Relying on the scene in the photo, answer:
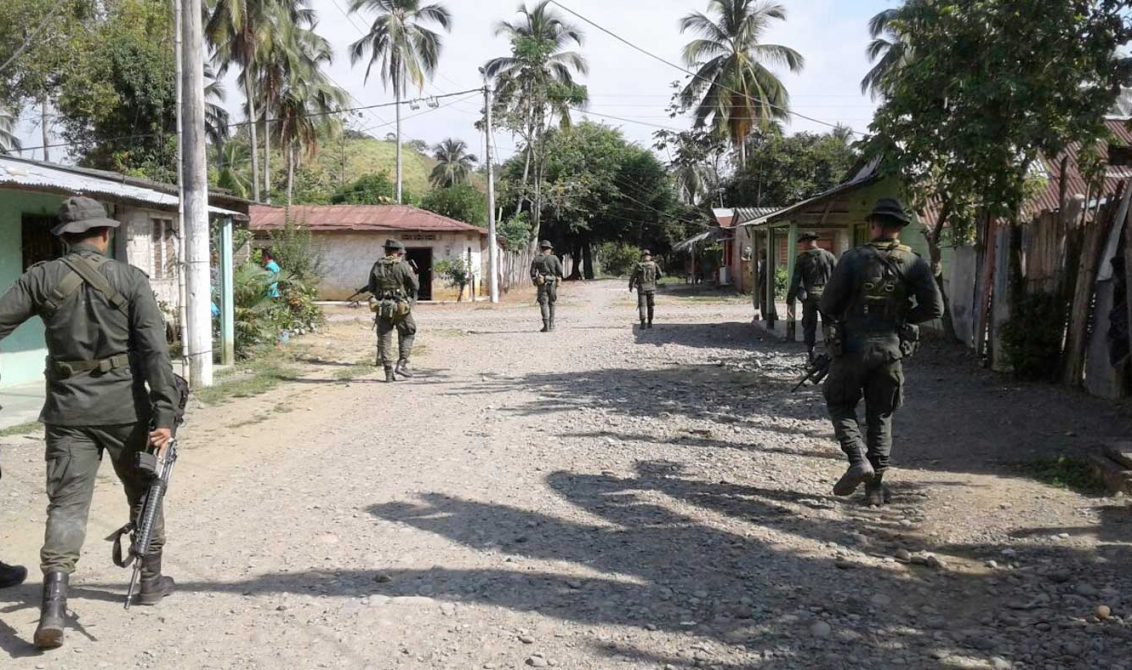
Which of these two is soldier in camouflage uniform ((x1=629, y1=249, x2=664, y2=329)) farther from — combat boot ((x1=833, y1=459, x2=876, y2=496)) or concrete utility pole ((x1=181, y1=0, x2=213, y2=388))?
combat boot ((x1=833, y1=459, x2=876, y2=496))

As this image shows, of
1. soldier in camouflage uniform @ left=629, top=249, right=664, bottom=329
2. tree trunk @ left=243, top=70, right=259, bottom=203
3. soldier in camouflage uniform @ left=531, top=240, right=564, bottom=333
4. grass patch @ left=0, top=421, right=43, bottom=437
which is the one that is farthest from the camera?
tree trunk @ left=243, top=70, right=259, bottom=203

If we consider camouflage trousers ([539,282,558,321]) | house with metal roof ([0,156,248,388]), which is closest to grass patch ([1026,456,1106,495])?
house with metal roof ([0,156,248,388])

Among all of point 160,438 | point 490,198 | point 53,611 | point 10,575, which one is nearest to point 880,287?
point 160,438

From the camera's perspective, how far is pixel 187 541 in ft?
17.5

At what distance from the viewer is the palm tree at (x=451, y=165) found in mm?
70125

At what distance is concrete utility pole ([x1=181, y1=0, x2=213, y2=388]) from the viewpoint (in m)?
10.3

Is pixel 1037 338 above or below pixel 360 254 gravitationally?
below

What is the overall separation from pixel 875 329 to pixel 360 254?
2821 centimetres

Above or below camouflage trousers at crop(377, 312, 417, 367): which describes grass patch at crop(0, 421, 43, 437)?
below

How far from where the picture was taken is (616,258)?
80.6 m

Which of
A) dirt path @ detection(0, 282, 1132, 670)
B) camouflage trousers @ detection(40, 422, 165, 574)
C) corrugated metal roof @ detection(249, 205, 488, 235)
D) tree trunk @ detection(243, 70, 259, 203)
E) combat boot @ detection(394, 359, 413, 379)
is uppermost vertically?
tree trunk @ detection(243, 70, 259, 203)

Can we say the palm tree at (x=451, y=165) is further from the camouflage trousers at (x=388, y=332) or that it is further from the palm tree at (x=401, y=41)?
the camouflage trousers at (x=388, y=332)

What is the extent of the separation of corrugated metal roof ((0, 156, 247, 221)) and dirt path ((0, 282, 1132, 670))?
269 centimetres

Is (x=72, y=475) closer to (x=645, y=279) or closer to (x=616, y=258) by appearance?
(x=645, y=279)
